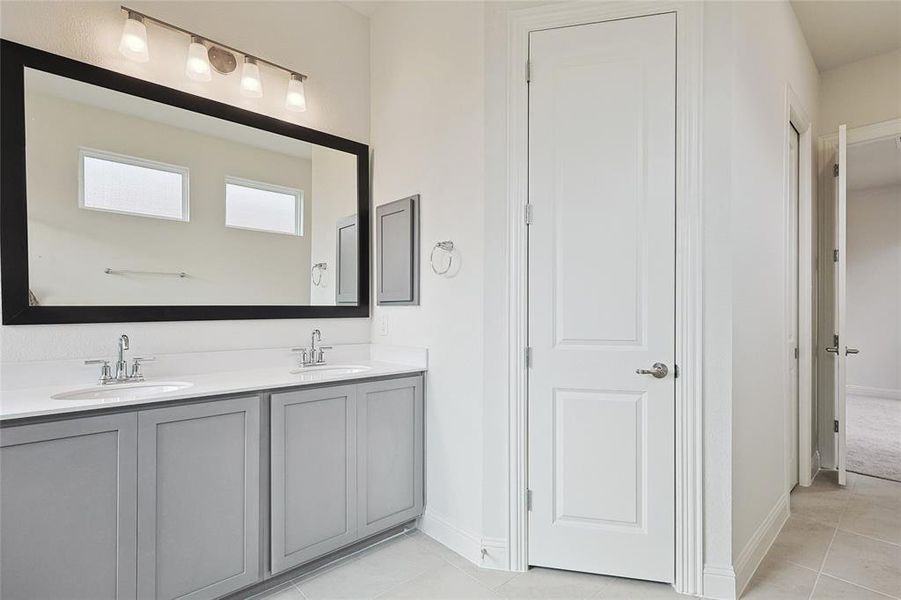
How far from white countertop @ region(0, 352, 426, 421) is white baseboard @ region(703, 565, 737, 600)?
61.0 inches

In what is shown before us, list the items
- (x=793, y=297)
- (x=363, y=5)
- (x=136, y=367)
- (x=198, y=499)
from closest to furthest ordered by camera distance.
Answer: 1. (x=198, y=499)
2. (x=136, y=367)
3. (x=363, y=5)
4. (x=793, y=297)

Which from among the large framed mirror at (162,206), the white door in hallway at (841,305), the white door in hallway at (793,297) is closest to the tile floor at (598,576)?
the white door in hallway at (793,297)

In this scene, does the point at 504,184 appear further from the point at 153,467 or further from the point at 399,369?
the point at 153,467

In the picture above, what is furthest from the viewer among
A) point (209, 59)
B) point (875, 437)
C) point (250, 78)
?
point (875, 437)

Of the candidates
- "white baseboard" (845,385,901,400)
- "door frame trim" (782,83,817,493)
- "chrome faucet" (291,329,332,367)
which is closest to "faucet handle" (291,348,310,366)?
"chrome faucet" (291,329,332,367)

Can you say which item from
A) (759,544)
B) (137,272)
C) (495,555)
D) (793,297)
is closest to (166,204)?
(137,272)

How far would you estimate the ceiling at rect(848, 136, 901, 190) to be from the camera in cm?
348

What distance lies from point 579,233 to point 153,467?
1900mm

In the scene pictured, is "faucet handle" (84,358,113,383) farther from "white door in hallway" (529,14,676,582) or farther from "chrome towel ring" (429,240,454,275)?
"white door in hallway" (529,14,676,582)

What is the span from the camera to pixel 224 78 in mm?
2402

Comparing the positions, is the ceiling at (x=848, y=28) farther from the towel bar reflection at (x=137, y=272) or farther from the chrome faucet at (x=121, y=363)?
the chrome faucet at (x=121, y=363)

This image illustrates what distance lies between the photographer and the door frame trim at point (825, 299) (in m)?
3.46

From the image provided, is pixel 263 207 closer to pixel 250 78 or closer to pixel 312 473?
pixel 250 78

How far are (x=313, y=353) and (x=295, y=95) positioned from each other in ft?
4.67
